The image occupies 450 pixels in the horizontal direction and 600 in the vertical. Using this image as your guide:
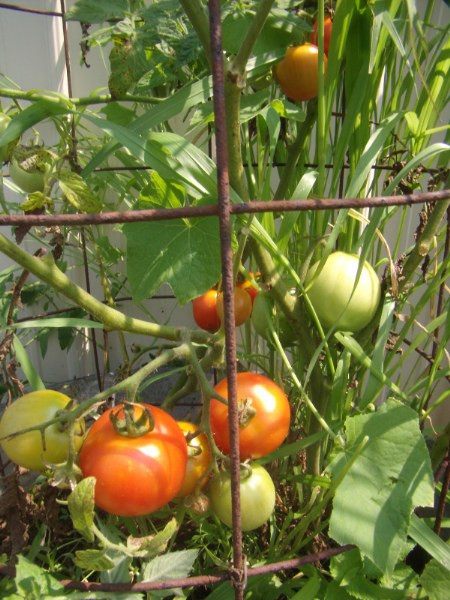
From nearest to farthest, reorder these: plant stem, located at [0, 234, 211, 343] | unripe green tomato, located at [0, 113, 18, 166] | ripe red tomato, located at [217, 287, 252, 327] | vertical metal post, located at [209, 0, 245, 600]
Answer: vertical metal post, located at [209, 0, 245, 600]
plant stem, located at [0, 234, 211, 343]
unripe green tomato, located at [0, 113, 18, 166]
ripe red tomato, located at [217, 287, 252, 327]

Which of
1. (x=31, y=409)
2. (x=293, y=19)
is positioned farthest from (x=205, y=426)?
(x=293, y=19)

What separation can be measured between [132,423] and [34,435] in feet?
0.36

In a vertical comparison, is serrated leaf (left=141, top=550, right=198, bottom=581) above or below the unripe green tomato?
below

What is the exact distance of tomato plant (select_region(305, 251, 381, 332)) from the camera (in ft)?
1.96

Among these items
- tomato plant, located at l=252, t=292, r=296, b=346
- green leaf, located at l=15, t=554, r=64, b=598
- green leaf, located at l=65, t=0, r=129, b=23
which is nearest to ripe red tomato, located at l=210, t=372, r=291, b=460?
tomato plant, located at l=252, t=292, r=296, b=346

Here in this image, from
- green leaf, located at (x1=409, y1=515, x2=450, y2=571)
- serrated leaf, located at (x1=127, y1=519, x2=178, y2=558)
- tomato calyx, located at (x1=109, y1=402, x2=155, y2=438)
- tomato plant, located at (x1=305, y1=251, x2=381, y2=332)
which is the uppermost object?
tomato plant, located at (x1=305, y1=251, x2=381, y2=332)

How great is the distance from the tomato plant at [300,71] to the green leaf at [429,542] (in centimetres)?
55

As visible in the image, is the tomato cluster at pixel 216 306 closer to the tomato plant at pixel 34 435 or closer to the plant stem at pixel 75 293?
the plant stem at pixel 75 293

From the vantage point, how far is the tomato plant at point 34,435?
0.51m

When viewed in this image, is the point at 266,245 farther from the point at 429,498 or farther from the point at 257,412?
the point at 429,498

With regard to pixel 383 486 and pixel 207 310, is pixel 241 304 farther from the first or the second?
pixel 383 486

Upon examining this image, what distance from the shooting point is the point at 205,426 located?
0.52 m

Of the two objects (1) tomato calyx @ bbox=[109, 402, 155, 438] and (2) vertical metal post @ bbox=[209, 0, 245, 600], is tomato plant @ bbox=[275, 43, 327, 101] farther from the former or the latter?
(1) tomato calyx @ bbox=[109, 402, 155, 438]

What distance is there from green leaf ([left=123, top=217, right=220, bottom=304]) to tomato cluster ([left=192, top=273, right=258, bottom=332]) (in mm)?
215
